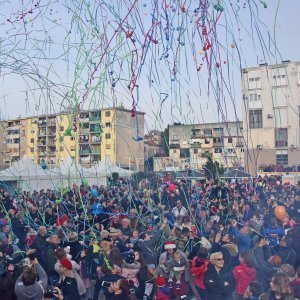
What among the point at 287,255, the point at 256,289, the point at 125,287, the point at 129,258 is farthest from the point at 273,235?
the point at 125,287

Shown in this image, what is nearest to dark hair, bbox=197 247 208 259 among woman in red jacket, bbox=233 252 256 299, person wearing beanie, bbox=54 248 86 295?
woman in red jacket, bbox=233 252 256 299

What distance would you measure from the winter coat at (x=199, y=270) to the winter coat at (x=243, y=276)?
44 cm

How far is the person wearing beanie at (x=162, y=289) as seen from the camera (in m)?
5.62

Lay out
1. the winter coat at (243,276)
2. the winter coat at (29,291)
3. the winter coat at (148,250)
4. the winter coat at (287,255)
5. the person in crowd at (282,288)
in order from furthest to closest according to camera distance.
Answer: the winter coat at (148,250) < the winter coat at (287,255) < the winter coat at (243,276) < the winter coat at (29,291) < the person in crowd at (282,288)

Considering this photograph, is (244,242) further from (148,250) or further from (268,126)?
(268,126)

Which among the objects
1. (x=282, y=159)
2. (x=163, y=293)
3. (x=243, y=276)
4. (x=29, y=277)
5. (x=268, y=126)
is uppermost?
(x=268, y=126)

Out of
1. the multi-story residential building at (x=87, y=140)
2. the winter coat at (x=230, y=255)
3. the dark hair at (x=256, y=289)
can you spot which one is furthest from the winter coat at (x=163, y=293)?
the multi-story residential building at (x=87, y=140)

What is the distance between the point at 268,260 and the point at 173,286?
1358 millimetres

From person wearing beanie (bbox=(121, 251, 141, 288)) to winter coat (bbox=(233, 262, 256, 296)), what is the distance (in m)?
1.23

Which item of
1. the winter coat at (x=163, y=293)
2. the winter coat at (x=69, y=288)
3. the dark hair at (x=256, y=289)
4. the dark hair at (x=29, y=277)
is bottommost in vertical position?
the winter coat at (x=163, y=293)

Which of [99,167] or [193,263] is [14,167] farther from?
[193,263]

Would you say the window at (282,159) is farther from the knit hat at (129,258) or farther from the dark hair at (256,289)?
the dark hair at (256,289)

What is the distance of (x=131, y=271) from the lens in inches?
211

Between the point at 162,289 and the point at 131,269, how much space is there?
0.58 meters
